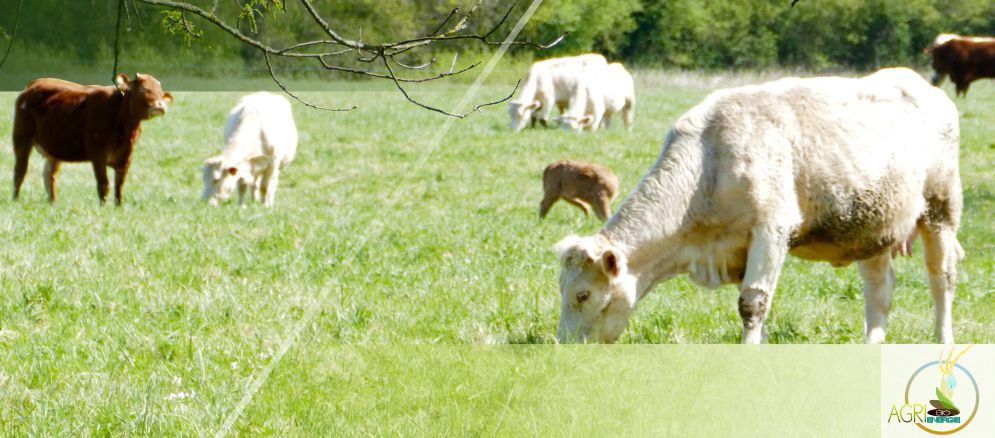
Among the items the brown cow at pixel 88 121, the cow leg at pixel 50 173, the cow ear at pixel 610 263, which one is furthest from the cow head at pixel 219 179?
the cow ear at pixel 610 263

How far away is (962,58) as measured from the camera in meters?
10.2

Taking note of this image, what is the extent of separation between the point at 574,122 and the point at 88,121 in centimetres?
884

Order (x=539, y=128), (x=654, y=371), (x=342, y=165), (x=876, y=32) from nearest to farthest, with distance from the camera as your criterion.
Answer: (x=654, y=371) → (x=876, y=32) → (x=342, y=165) → (x=539, y=128)

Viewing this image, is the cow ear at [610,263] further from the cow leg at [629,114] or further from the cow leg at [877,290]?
the cow leg at [629,114]

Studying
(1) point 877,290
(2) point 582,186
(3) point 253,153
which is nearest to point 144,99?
(3) point 253,153

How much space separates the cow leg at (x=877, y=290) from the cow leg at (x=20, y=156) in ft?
32.0

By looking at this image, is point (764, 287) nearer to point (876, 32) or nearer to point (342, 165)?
point (876, 32)

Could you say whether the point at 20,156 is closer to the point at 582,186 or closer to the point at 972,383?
the point at 582,186

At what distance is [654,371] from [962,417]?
4.09 ft

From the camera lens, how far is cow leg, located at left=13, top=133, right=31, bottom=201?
12492 mm

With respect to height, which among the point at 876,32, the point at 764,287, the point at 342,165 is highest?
the point at 876,32

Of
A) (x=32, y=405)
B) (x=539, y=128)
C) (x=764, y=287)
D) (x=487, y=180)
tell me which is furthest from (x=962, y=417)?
(x=539, y=128)

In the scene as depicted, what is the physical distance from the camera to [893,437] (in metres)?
4.12

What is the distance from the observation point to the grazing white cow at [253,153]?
12.7 meters
